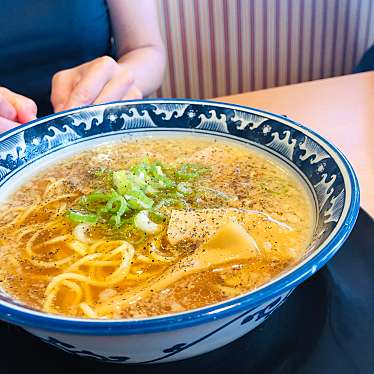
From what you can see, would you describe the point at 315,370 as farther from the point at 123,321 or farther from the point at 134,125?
the point at 134,125

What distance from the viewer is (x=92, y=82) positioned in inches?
53.8

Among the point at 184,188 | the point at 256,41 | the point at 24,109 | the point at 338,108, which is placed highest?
the point at 24,109

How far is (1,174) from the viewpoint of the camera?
43.2 inches

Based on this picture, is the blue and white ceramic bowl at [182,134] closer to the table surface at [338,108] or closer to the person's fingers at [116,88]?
the person's fingers at [116,88]

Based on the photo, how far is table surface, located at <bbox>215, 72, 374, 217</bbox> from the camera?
4.66 ft

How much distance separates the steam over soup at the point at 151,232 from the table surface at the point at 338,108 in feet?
1.33

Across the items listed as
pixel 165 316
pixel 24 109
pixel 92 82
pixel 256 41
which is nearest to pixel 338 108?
pixel 92 82

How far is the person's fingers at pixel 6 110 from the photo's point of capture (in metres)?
1.19

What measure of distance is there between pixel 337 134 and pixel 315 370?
37.8 inches

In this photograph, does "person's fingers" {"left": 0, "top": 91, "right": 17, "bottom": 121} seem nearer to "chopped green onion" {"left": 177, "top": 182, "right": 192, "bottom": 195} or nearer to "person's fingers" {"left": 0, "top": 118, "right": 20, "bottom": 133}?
"person's fingers" {"left": 0, "top": 118, "right": 20, "bottom": 133}

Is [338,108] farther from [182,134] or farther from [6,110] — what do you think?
[6,110]

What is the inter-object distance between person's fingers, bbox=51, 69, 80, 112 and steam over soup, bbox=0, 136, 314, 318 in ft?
1.04

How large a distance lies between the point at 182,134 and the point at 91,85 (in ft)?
1.01

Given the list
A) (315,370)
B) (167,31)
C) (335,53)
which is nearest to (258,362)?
(315,370)
